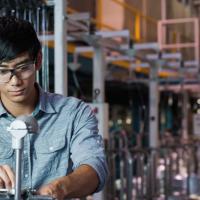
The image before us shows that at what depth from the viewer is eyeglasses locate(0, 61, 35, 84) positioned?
47.4 inches

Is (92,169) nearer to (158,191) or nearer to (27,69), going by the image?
(27,69)

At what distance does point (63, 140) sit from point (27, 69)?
265mm

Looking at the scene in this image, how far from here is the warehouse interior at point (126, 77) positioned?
3.06m

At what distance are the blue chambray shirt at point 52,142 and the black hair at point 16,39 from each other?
0.65ft

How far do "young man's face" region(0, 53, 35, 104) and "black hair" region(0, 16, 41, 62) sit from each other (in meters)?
0.02

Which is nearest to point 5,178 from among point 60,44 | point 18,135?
point 18,135

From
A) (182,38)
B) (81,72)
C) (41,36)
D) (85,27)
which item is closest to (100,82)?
(85,27)

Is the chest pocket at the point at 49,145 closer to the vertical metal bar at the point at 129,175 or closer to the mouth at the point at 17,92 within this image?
the mouth at the point at 17,92

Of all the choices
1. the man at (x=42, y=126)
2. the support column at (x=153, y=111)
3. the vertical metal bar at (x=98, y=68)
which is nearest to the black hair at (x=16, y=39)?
the man at (x=42, y=126)

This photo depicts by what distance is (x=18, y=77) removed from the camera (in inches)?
47.8

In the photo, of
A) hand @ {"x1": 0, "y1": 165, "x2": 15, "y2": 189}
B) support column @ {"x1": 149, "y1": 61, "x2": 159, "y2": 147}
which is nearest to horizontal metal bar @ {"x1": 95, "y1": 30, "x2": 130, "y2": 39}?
support column @ {"x1": 149, "y1": 61, "x2": 159, "y2": 147}

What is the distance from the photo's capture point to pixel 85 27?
409 centimetres

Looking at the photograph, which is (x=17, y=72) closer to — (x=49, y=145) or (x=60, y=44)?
(x=49, y=145)

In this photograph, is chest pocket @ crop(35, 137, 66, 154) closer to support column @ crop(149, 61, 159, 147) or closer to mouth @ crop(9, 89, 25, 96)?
mouth @ crop(9, 89, 25, 96)
